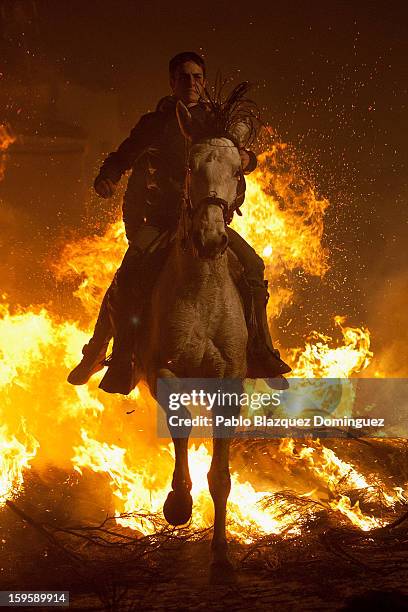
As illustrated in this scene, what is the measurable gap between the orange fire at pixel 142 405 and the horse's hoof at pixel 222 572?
1.17 metres

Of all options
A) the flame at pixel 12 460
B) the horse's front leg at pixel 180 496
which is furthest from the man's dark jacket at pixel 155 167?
the flame at pixel 12 460

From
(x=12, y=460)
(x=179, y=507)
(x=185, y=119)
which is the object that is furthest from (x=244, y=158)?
(x=12, y=460)

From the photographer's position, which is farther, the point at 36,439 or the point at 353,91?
the point at 353,91

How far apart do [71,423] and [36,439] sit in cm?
63

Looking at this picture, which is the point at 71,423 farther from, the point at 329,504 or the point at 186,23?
the point at 186,23

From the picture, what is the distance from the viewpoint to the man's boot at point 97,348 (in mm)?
7512

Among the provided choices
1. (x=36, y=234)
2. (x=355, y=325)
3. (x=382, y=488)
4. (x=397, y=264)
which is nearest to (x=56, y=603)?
(x=382, y=488)

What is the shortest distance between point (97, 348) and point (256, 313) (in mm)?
2241

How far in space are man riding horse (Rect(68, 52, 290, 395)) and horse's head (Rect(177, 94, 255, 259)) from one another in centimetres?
24

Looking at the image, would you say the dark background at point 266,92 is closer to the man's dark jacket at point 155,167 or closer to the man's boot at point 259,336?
the man's dark jacket at point 155,167

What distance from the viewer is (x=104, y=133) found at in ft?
43.0

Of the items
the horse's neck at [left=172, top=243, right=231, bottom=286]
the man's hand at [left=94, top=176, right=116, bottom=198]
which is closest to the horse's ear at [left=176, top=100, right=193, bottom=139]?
the horse's neck at [left=172, top=243, right=231, bottom=286]

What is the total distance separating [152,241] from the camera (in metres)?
6.61

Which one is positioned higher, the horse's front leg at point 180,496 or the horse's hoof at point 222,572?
the horse's front leg at point 180,496
